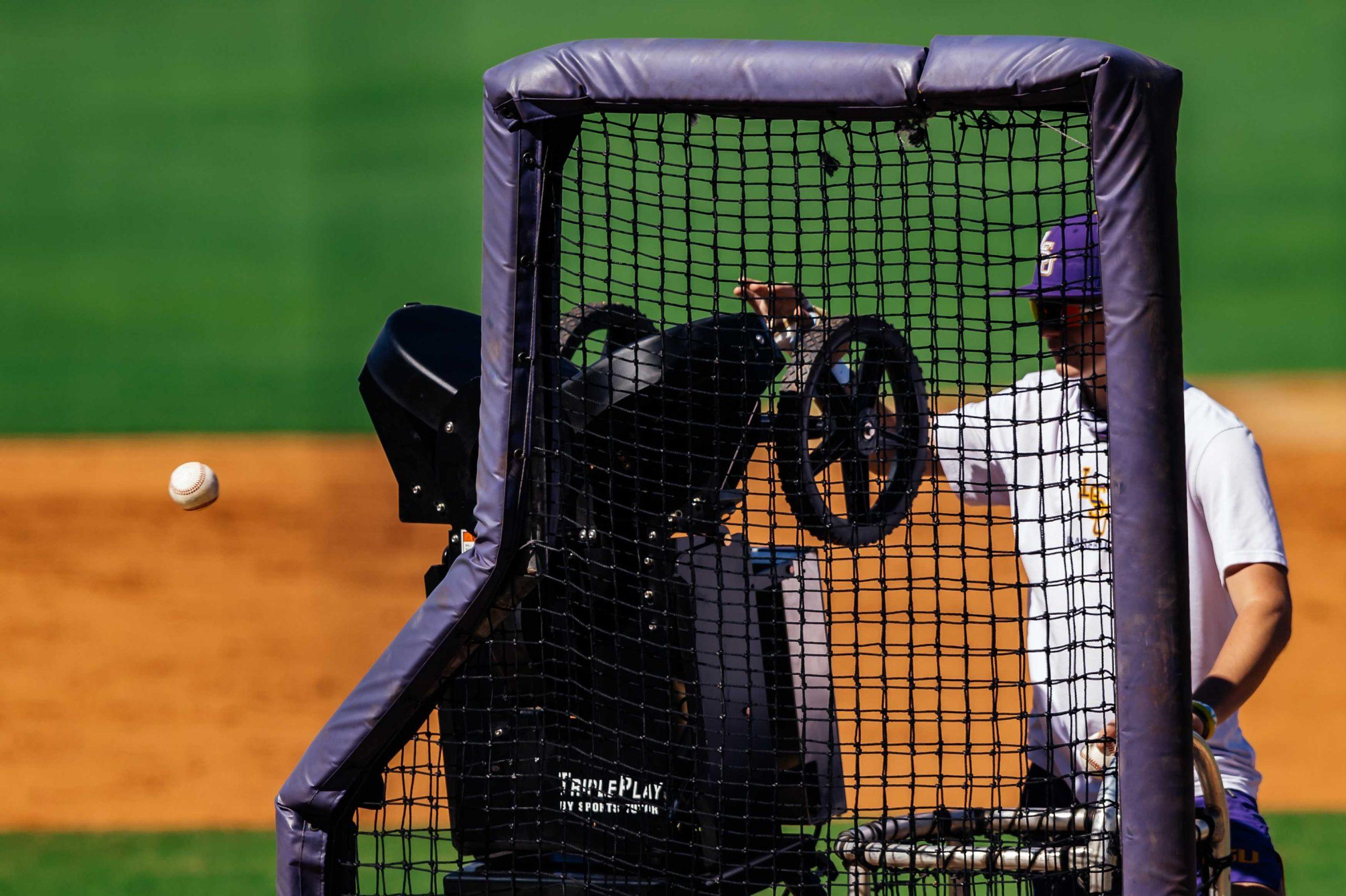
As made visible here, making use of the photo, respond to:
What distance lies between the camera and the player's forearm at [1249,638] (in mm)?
2717

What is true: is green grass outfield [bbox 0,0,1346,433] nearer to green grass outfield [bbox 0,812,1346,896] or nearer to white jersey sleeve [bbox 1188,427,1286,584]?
green grass outfield [bbox 0,812,1346,896]

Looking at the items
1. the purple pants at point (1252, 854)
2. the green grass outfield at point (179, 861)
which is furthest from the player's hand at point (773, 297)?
the green grass outfield at point (179, 861)

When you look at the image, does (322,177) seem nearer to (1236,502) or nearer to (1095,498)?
(1095,498)

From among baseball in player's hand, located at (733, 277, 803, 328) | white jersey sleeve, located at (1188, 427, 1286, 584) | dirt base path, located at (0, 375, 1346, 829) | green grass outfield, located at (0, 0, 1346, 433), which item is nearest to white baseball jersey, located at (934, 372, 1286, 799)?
white jersey sleeve, located at (1188, 427, 1286, 584)

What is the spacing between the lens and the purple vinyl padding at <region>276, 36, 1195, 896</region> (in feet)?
7.70

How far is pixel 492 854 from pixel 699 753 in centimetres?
46

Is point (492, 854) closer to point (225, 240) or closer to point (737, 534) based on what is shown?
point (737, 534)

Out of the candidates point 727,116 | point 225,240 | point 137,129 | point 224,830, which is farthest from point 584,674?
point 137,129

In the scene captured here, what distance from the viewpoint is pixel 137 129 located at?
17922 millimetres

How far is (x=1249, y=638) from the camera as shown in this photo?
9.20 ft

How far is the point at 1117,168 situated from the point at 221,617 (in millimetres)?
7314

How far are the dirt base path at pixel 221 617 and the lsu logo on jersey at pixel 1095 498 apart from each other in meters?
3.99

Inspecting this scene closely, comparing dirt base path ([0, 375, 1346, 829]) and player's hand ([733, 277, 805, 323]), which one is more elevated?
player's hand ([733, 277, 805, 323])

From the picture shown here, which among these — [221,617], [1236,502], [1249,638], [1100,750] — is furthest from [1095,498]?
[221,617]
